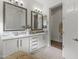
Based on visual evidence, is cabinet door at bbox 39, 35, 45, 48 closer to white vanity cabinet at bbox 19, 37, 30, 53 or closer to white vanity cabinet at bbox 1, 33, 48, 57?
white vanity cabinet at bbox 1, 33, 48, 57

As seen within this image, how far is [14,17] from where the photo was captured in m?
3.95

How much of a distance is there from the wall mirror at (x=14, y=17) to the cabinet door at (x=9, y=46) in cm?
67

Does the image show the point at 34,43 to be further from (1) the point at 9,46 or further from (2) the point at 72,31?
(2) the point at 72,31

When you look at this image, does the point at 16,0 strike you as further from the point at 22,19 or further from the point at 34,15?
the point at 34,15

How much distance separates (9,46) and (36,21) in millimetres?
2763

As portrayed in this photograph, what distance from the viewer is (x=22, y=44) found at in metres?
3.68

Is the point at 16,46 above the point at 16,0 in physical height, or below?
below

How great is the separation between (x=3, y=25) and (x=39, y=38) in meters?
2.11

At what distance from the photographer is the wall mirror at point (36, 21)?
518 centimetres

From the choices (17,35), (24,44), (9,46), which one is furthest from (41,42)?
(9,46)

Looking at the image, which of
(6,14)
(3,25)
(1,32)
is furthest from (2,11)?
(1,32)

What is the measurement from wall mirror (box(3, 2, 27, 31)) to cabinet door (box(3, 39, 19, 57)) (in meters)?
0.67

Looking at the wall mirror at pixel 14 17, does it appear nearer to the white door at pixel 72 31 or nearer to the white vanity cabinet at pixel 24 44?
the white vanity cabinet at pixel 24 44

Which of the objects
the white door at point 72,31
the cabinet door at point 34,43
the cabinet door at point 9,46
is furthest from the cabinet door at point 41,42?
the white door at point 72,31
